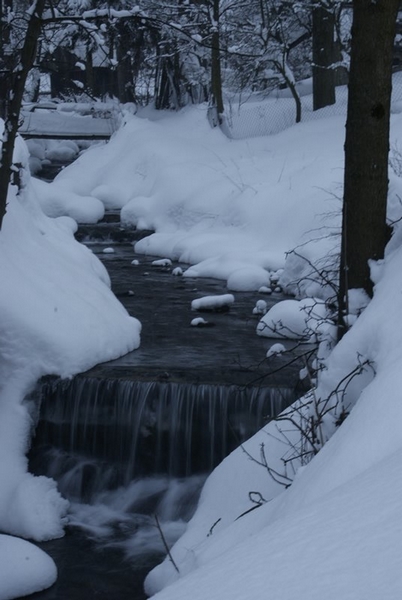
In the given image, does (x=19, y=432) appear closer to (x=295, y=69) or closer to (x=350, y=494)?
(x=350, y=494)

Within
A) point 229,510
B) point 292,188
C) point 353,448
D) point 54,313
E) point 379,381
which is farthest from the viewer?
point 292,188

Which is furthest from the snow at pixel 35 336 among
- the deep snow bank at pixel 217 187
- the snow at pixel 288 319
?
the deep snow bank at pixel 217 187

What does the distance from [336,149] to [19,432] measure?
1101 centimetres

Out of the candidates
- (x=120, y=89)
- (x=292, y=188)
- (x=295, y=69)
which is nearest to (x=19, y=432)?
(x=292, y=188)

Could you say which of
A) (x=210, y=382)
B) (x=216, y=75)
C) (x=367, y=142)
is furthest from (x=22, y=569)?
(x=216, y=75)

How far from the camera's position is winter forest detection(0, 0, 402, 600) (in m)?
2.75

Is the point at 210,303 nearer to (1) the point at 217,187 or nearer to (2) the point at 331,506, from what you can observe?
(1) the point at 217,187

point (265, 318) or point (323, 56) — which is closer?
point (265, 318)

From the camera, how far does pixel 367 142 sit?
18.6ft

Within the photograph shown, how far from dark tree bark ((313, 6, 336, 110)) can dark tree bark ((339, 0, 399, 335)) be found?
1558 cm

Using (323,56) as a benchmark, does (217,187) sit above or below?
below

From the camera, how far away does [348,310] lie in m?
5.78

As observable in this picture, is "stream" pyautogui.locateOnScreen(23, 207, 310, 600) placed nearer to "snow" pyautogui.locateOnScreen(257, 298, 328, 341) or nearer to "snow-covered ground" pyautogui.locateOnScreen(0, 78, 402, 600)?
"snow-covered ground" pyautogui.locateOnScreen(0, 78, 402, 600)

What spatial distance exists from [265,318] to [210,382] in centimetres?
212
